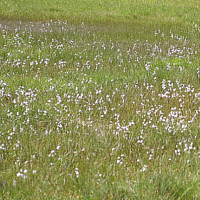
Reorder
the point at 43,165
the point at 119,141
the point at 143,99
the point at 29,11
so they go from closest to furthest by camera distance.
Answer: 1. the point at 43,165
2. the point at 119,141
3. the point at 143,99
4. the point at 29,11

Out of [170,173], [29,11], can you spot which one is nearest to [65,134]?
[170,173]

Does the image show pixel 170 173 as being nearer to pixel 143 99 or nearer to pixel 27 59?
pixel 143 99

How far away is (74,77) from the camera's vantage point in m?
6.78

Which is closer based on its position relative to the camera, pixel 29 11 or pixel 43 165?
pixel 43 165

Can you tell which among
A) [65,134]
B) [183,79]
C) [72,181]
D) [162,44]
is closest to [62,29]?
[162,44]

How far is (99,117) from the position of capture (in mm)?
5203

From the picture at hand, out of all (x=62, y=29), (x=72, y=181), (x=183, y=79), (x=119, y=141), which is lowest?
(x=72, y=181)

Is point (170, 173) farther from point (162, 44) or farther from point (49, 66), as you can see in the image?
point (162, 44)

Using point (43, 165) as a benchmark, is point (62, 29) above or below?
above

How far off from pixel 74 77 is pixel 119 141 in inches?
118

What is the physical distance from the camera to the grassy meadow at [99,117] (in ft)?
11.0

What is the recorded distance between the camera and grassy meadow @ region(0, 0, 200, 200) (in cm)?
334

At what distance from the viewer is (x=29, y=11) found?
14703 millimetres

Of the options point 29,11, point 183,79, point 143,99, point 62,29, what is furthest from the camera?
point 29,11
